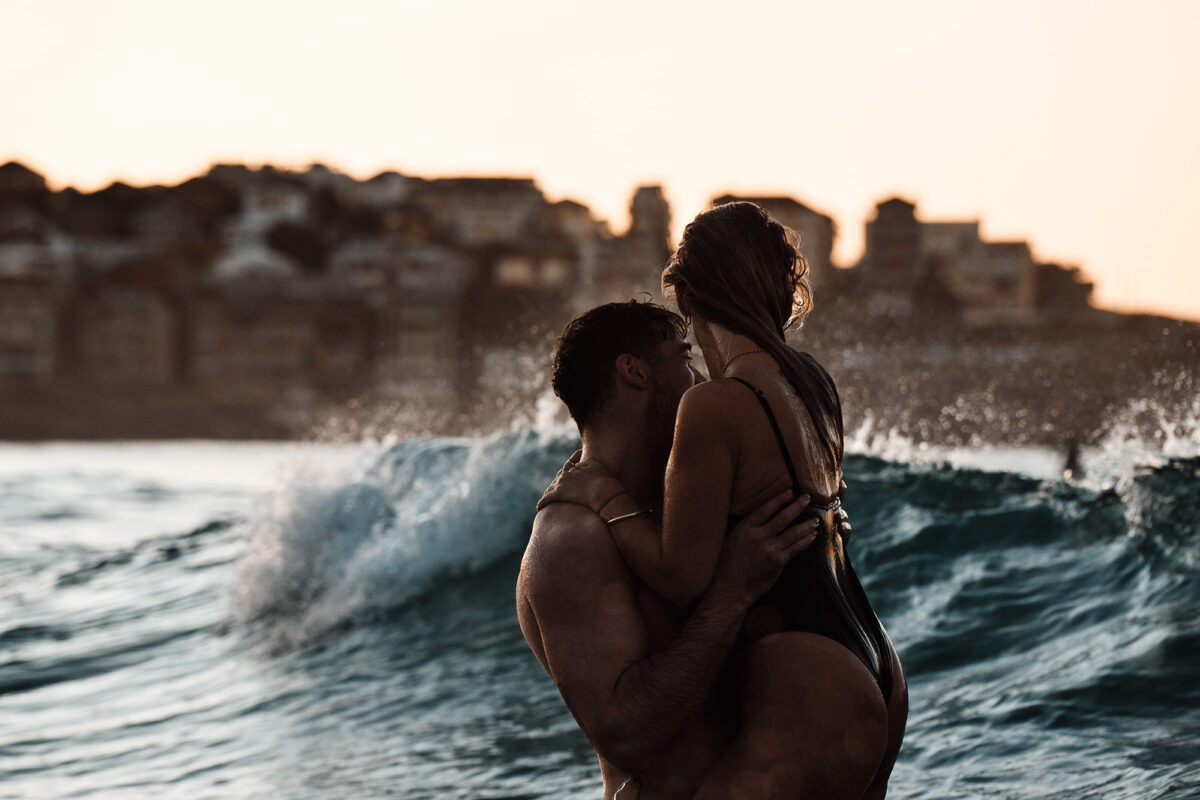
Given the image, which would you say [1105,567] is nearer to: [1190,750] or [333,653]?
[1190,750]

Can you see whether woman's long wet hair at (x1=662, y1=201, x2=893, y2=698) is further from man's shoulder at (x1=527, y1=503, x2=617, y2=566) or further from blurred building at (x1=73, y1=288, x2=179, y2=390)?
blurred building at (x1=73, y1=288, x2=179, y2=390)

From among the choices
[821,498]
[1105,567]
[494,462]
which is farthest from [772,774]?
[494,462]

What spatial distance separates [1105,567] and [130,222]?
105 metres

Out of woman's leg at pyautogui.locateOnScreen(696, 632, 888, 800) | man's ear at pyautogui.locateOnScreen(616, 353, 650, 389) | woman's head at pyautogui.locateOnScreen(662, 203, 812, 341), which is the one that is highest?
woman's head at pyautogui.locateOnScreen(662, 203, 812, 341)

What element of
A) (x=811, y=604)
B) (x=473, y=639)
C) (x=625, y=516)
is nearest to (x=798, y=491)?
(x=811, y=604)

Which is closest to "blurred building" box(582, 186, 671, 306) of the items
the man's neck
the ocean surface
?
the ocean surface

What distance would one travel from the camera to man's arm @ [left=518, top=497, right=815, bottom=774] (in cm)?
294

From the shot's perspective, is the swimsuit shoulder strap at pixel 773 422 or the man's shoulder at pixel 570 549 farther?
the man's shoulder at pixel 570 549

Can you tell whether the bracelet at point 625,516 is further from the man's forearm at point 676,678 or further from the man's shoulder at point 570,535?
the man's forearm at point 676,678

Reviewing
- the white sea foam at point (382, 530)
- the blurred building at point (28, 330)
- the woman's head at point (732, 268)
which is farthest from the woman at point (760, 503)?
the blurred building at point (28, 330)

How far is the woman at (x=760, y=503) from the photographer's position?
9.55 ft

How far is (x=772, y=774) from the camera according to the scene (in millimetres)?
2930

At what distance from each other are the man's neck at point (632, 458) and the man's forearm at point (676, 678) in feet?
1.06

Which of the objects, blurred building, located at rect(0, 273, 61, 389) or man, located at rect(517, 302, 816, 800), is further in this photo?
blurred building, located at rect(0, 273, 61, 389)
